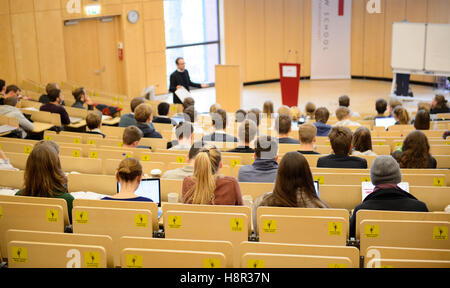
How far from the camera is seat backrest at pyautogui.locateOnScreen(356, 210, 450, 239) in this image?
3.84 metres

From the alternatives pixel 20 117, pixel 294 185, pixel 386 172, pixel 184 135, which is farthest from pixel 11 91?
pixel 386 172

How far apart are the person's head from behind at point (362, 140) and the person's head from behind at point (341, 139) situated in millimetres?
560

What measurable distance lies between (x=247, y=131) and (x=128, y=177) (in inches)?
88.5

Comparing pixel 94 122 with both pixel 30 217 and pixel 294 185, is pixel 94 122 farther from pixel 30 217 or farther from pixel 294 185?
pixel 294 185

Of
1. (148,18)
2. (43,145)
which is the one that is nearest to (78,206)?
(43,145)

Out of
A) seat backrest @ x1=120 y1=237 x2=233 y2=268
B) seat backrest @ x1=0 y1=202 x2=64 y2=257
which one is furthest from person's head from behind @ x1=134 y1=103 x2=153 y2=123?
seat backrest @ x1=120 y1=237 x2=233 y2=268

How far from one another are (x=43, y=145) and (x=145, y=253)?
1.65 meters

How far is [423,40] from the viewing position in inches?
558

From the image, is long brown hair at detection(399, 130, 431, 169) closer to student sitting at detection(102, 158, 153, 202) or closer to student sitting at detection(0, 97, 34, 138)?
student sitting at detection(102, 158, 153, 202)

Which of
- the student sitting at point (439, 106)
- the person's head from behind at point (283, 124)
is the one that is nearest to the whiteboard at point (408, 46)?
the student sitting at point (439, 106)

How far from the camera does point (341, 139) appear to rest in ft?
17.7

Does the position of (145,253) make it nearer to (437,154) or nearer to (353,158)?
(353,158)
